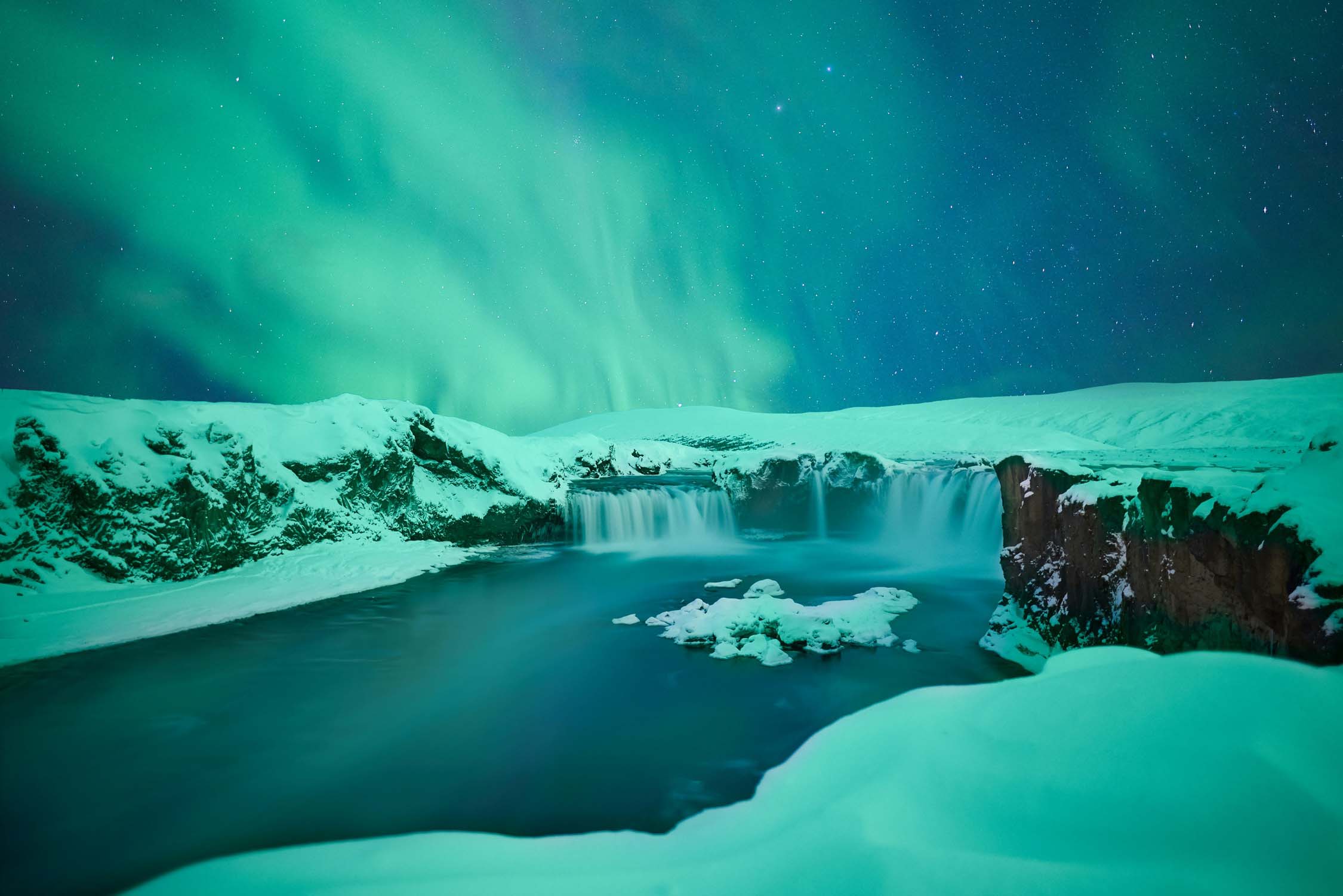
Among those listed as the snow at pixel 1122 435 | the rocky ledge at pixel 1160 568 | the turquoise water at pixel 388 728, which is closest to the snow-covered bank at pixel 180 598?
the turquoise water at pixel 388 728

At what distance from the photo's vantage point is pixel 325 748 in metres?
6.06

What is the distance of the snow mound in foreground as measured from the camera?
864cm

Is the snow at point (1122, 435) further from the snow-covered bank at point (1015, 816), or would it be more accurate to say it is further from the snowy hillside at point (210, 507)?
the snowy hillside at point (210, 507)

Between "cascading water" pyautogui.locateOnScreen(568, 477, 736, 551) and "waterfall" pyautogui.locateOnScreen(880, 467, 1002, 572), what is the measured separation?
675cm

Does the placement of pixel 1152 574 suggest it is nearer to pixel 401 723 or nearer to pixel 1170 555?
pixel 1170 555

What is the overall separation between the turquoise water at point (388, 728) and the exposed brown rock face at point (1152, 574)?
1.31 m

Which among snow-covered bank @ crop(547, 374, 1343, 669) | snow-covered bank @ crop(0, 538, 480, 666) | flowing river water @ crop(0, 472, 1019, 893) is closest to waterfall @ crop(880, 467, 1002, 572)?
snow-covered bank @ crop(547, 374, 1343, 669)

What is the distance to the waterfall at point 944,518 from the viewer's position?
17906 mm

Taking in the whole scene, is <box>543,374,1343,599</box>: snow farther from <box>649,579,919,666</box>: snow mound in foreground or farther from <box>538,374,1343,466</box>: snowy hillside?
<box>649,579,919,666</box>: snow mound in foreground

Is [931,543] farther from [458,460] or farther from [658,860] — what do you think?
[658,860]

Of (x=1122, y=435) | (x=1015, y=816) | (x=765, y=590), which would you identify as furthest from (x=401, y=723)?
(x=1122, y=435)

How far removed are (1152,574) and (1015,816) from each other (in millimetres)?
4983

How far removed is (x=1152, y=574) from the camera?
6.00 m

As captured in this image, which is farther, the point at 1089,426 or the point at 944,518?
the point at 1089,426
